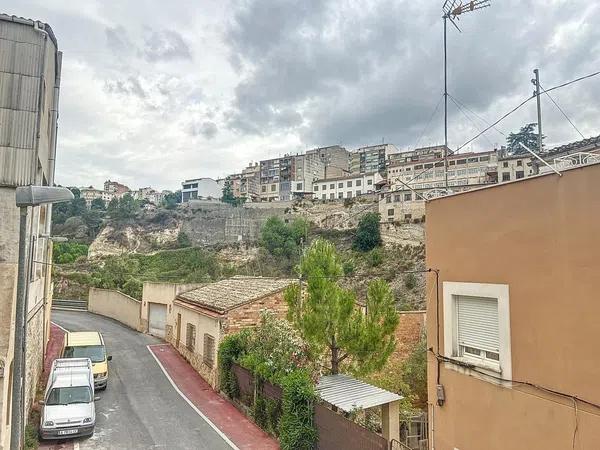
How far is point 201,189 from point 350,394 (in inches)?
4089

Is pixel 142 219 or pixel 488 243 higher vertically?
pixel 142 219

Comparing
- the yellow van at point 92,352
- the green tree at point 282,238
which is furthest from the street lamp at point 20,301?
the green tree at point 282,238

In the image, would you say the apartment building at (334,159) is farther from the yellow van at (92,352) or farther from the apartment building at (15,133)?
the apartment building at (15,133)

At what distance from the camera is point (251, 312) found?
18.5 m

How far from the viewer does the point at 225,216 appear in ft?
266

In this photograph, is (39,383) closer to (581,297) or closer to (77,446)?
(77,446)

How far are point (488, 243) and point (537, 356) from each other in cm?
173

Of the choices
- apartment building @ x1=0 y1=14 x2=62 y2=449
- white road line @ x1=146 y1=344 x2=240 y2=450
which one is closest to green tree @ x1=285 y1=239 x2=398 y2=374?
white road line @ x1=146 y1=344 x2=240 y2=450

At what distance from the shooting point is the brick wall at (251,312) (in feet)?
59.6

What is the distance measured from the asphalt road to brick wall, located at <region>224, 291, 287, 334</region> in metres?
3.41

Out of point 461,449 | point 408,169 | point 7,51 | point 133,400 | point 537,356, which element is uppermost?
point 408,169

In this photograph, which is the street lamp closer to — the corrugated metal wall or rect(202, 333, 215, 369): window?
the corrugated metal wall

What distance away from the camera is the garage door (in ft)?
95.2

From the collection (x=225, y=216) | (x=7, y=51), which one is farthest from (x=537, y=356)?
(x=225, y=216)
